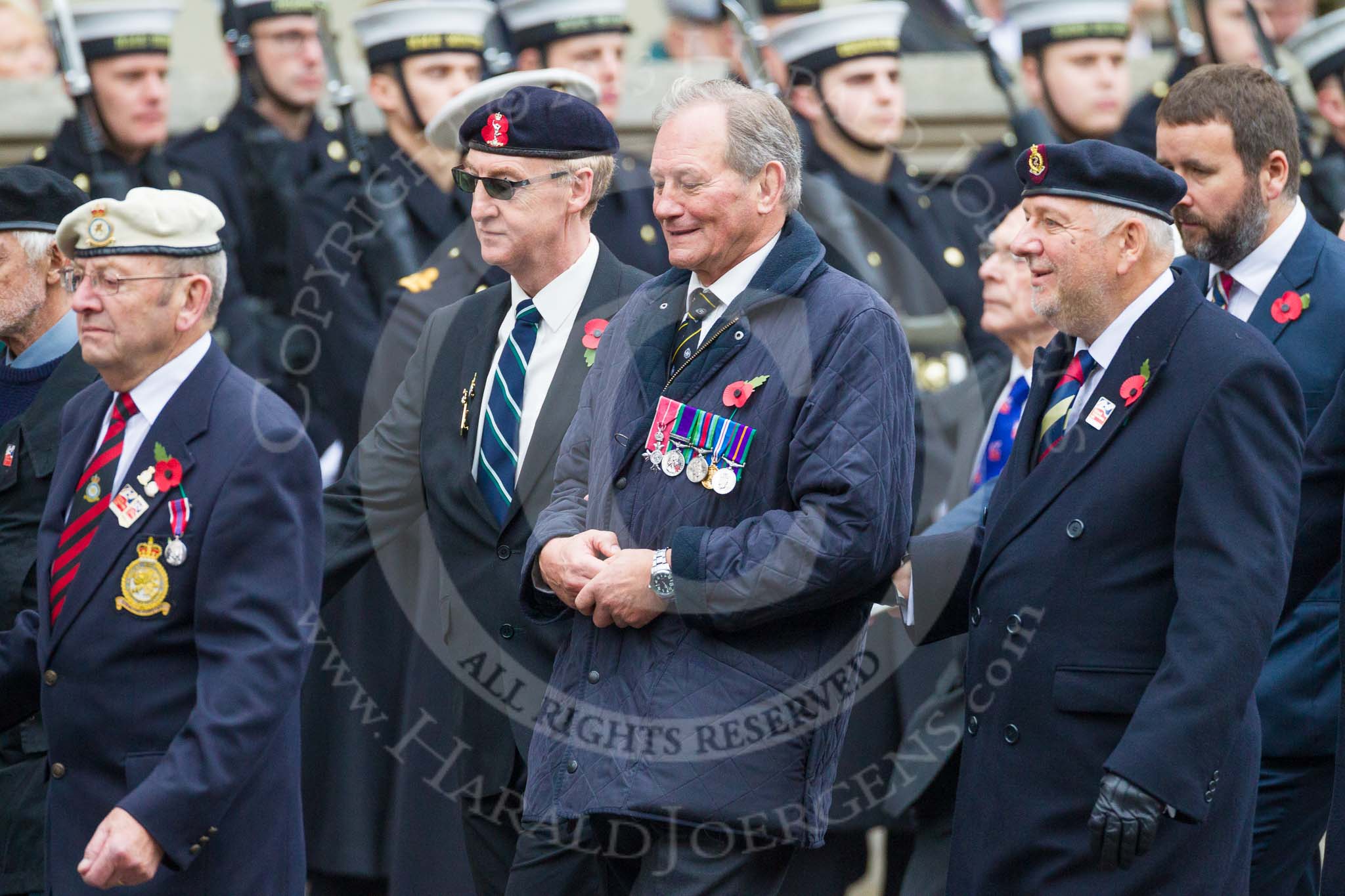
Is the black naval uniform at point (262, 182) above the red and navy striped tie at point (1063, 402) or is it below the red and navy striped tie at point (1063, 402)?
below

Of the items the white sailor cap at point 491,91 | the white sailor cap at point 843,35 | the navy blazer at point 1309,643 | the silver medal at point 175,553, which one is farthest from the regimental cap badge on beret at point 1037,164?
the white sailor cap at point 843,35

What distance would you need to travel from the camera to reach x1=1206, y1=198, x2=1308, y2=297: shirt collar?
4.62 meters

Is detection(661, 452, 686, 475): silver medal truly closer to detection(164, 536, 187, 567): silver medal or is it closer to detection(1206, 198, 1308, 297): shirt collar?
detection(164, 536, 187, 567): silver medal

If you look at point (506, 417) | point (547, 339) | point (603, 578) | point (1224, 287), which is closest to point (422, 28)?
point (547, 339)

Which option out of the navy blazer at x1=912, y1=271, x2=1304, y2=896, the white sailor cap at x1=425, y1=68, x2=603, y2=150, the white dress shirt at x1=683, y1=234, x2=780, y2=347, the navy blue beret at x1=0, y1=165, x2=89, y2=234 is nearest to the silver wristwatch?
the white dress shirt at x1=683, y1=234, x2=780, y2=347

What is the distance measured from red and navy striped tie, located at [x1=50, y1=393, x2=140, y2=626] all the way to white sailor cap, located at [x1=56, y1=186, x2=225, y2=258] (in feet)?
0.93

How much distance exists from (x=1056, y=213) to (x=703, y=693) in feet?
3.65

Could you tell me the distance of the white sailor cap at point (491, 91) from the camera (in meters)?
5.63

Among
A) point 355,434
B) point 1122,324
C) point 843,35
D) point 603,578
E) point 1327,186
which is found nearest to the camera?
point 603,578

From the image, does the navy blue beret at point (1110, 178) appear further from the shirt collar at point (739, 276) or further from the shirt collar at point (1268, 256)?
the shirt collar at point (1268, 256)

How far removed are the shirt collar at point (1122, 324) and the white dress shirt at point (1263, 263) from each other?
0.84 meters

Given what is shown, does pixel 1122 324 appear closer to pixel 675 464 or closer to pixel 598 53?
pixel 675 464

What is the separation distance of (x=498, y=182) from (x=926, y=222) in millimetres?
3094

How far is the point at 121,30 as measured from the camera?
769 centimetres
